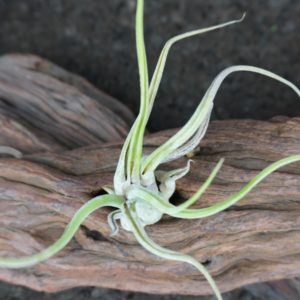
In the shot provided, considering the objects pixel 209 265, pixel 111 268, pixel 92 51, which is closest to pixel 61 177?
pixel 111 268

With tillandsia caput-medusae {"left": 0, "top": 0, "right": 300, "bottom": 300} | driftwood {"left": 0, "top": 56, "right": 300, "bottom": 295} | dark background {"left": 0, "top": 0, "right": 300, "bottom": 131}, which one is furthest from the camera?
dark background {"left": 0, "top": 0, "right": 300, "bottom": 131}

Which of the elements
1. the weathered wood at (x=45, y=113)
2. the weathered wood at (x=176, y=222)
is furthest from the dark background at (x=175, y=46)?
the weathered wood at (x=176, y=222)

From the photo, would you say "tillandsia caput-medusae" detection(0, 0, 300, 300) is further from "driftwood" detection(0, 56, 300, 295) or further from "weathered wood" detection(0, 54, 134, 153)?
"weathered wood" detection(0, 54, 134, 153)

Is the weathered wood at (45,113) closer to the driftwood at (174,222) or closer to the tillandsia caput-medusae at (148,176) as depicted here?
the driftwood at (174,222)

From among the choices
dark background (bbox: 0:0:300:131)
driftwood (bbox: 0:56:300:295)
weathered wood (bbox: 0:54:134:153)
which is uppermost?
dark background (bbox: 0:0:300:131)

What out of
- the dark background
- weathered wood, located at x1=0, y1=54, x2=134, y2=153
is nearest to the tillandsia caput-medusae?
weathered wood, located at x1=0, y1=54, x2=134, y2=153

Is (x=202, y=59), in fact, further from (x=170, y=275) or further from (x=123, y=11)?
(x=170, y=275)

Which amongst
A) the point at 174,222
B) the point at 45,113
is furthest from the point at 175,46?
the point at 174,222
